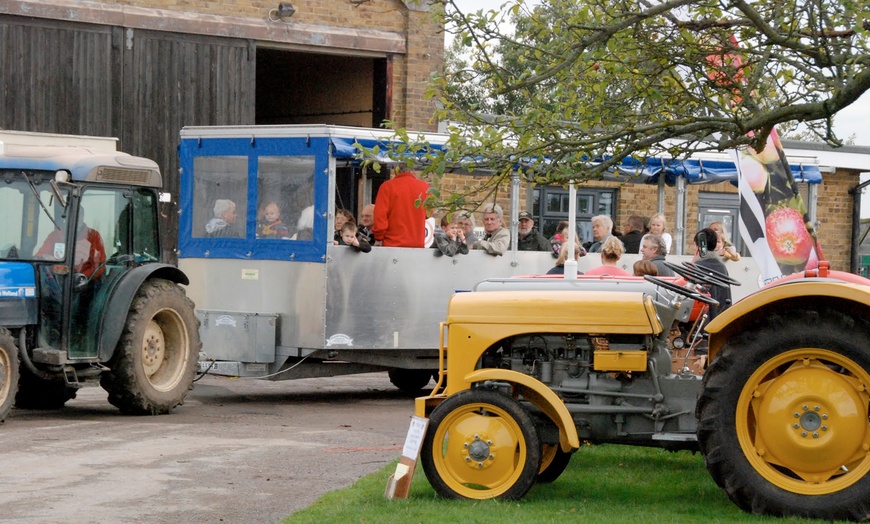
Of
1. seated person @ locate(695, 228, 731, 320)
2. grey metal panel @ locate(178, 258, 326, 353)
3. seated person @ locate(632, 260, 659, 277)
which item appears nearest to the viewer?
seated person @ locate(632, 260, 659, 277)

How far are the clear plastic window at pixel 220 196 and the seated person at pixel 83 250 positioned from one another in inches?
67.5

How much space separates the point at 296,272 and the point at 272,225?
22.4 inches

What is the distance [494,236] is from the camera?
14.1 meters

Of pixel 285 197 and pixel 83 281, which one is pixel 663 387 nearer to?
pixel 83 281

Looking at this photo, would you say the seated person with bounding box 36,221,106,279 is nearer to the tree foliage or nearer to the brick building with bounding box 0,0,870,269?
the tree foliage

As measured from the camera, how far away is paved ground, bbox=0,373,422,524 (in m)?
7.50

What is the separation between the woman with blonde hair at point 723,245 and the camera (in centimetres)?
1352

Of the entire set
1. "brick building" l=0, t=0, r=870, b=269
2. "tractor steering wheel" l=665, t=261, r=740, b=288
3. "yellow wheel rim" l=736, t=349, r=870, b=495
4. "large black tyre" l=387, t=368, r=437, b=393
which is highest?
"brick building" l=0, t=0, r=870, b=269

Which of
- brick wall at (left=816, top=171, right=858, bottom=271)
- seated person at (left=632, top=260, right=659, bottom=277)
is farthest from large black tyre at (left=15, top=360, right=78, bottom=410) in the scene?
brick wall at (left=816, top=171, right=858, bottom=271)

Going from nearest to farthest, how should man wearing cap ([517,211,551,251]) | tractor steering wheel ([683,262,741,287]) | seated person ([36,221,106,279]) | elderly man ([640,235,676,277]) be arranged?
1. tractor steering wheel ([683,262,741,287])
2. seated person ([36,221,106,279])
3. elderly man ([640,235,676,277])
4. man wearing cap ([517,211,551,251])

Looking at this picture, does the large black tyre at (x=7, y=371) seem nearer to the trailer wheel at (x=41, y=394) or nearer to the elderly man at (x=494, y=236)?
the trailer wheel at (x=41, y=394)

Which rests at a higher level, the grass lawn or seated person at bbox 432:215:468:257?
seated person at bbox 432:215:468:257

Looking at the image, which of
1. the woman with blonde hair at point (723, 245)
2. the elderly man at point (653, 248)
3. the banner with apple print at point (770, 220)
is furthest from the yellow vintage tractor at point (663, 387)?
the woman with blonde hair at point (723, 245)

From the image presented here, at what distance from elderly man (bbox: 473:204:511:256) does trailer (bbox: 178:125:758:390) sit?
233 mm
